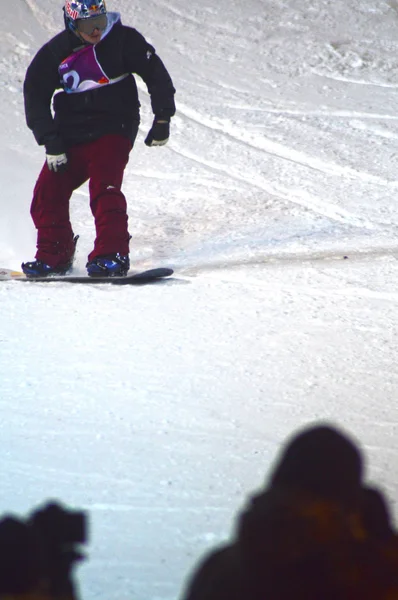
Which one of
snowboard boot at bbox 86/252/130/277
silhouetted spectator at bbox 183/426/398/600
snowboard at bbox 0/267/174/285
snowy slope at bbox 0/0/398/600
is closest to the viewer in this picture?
silhouetted spectator at bbox 183/426/398/600

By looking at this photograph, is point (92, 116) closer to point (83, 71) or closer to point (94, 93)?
point (94, 93)

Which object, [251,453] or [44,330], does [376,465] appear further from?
[44,330]

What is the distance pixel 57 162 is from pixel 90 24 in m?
0.74

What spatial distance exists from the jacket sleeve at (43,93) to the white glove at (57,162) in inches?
1.1

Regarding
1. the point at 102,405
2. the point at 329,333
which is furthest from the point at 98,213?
the point at 102,405

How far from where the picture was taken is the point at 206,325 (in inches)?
173

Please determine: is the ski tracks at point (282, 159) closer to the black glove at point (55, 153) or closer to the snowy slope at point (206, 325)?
the snowy slope at point (206, 325)

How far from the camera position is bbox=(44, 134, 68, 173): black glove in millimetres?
5277

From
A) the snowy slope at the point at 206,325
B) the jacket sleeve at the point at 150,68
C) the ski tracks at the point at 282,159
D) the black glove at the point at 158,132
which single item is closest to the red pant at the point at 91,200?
the black glove at the point at 158,132

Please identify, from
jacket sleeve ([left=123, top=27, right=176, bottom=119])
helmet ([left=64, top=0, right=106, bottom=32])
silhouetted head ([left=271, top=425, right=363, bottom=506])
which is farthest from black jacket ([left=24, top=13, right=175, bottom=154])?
silhouetted head ([left=271, top=425, right=363, bottom=506])

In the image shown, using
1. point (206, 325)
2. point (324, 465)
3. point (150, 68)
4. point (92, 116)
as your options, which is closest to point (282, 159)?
point (150, 68)

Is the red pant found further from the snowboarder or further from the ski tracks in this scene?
the ski tracks

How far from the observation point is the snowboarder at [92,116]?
207 inches

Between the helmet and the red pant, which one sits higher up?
the helmet
